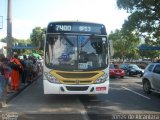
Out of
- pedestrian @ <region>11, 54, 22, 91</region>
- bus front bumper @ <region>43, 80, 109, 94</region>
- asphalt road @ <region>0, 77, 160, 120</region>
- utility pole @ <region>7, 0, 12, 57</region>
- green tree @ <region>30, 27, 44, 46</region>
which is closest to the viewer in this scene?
asphalt road @ <region>0, 77, 160, 120</region>

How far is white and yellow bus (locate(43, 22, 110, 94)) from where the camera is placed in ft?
45.0

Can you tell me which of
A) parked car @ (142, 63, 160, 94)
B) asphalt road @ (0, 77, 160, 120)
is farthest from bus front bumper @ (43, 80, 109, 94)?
parked car @ (142, 63, 160, 94)

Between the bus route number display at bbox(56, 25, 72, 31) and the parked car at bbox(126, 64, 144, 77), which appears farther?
the parked car at bbox(126, 64, 144, 77)

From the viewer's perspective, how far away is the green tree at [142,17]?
31969mm

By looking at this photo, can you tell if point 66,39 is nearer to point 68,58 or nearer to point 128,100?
point 68,58

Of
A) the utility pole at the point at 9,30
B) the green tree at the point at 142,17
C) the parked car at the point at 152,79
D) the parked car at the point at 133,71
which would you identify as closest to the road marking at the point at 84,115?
the parked car at the point at 152,79

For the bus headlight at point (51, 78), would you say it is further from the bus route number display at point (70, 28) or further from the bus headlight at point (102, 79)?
the bus route number display at point (70, 28)

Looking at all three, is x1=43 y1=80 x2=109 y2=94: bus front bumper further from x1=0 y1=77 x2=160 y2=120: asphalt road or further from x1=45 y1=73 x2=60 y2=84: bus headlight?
x1=0 y1=77 x2=160 y2=120: asphalt road

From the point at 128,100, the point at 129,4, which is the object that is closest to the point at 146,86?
the point at 128,100

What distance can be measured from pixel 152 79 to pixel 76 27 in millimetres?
5192

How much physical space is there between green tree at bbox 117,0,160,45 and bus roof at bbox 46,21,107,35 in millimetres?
17054

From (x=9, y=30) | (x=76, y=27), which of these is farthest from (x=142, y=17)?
(x=76, y=27)

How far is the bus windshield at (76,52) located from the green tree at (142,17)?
17484mm

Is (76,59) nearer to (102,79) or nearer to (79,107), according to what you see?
(102,79)
